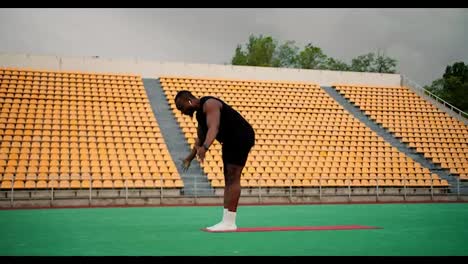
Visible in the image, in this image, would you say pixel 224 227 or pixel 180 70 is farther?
pixel 180 70

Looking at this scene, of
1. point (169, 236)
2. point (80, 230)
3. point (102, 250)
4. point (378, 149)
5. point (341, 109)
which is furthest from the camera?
point (341, 109)

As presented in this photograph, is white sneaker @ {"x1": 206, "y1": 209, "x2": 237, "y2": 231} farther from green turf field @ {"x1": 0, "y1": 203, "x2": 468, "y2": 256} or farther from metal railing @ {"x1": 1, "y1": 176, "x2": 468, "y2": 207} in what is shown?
metal railing @ {"x1": 1, "y1": 176, "x2": 468, "y2": 207}

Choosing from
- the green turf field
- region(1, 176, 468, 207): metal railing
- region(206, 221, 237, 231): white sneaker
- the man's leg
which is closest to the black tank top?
the man's leg

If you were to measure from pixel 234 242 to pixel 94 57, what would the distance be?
18384mm

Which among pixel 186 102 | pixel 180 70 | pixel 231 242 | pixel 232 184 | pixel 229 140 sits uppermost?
pixel 180 70

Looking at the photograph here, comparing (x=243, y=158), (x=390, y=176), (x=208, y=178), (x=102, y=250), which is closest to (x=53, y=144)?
(x=208, y=178)

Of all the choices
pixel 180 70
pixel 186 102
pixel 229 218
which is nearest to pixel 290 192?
pixel 229 218

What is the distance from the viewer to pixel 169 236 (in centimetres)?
563

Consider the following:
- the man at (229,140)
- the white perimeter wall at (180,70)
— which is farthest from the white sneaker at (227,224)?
the white perimeter wall at (180,70)

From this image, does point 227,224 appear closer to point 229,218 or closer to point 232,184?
point 229,218

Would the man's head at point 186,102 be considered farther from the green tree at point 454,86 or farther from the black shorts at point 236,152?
the green tree at point 454,86

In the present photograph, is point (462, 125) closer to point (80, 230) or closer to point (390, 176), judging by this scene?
point (390, 176)

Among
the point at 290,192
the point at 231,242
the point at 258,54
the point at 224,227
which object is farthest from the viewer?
the point at 258,54

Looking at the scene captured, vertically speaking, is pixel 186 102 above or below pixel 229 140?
above
